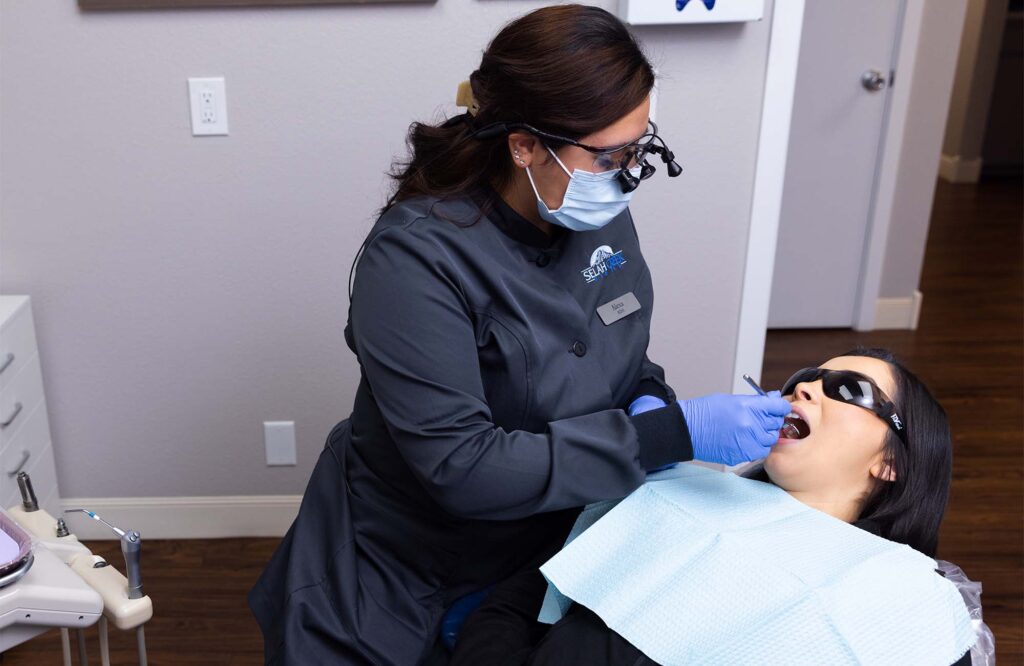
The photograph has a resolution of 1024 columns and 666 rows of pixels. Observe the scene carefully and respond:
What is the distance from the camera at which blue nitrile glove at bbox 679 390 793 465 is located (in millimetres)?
1284

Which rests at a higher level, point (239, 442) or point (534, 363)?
point (534, 363)

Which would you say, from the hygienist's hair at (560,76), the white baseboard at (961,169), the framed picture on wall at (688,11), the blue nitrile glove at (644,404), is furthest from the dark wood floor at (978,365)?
the hygienist's hair at (560,76)

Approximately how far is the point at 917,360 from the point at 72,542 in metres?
3.05

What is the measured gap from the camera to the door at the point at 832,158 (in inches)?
133

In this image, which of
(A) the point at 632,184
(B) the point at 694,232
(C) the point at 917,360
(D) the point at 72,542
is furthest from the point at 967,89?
(D) the point at 72,542

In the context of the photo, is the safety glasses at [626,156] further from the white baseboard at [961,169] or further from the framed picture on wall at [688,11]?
the white baseboard at [961,169]

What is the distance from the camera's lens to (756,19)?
2.01 m

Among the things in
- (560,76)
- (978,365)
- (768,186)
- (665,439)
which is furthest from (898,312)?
(560,76)

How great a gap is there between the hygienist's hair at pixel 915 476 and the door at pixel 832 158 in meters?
2.29

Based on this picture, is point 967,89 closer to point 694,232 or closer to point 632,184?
point 694,232

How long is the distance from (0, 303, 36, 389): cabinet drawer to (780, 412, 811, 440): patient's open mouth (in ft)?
5.14

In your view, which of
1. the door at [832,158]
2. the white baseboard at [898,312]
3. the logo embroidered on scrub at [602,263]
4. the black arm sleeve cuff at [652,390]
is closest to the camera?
the logo embroidered on scrub at [602,263]

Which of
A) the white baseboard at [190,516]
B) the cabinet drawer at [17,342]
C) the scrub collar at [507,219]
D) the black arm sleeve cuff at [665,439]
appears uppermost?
the scrub collar at [507,219]

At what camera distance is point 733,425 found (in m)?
1.28
